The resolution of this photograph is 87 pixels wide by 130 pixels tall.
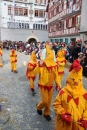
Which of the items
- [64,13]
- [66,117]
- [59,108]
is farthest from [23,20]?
[66,117]

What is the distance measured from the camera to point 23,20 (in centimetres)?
3600

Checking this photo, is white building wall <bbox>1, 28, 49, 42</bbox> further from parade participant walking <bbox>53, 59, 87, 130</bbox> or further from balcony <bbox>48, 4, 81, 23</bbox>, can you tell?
parade participant walking <bbox>53, 59, 87, 130</bbox>

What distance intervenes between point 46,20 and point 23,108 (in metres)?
33.1

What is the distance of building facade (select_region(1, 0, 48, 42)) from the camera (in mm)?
34750

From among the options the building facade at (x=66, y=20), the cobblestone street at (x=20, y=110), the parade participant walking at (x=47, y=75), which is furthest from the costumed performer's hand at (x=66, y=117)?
the building facade at (x=66, y=20)

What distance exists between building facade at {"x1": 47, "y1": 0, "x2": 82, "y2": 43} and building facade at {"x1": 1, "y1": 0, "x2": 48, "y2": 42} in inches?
228

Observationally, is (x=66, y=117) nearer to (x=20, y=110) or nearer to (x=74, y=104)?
(x=74, y=104)

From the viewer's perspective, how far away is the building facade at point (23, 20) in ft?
114

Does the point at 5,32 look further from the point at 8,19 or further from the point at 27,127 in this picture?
the point at 27,127

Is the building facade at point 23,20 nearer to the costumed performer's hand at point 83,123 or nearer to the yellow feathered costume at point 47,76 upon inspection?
the yellow feathered costume at point 47,76

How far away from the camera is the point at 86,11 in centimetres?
1633

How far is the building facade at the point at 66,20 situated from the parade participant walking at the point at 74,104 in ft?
56.6

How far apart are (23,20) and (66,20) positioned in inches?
581

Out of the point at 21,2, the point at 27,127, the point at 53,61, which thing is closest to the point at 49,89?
the point at 53,61
